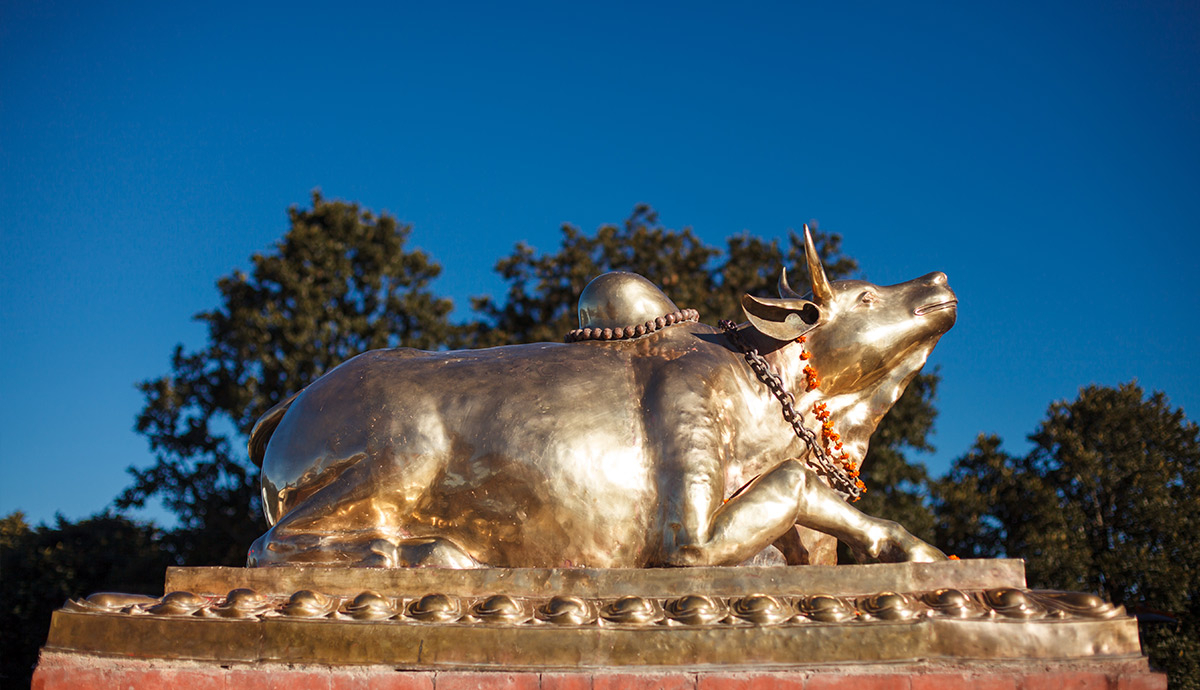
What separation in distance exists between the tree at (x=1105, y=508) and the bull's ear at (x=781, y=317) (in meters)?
13.1

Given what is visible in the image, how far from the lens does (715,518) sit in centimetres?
378

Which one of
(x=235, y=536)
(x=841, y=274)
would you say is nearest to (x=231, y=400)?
(x=235, y=536)

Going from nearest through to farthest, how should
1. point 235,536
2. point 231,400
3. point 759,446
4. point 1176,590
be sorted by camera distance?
point 759,446, point 1176,590, point 235,536, point 231,400

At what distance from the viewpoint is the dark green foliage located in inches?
587

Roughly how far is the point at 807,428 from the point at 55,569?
15.8m

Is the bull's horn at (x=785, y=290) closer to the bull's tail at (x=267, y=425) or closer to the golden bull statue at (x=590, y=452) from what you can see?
the golden bull statue at (x=590, y=452)

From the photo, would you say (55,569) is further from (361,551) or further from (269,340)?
(361,551)

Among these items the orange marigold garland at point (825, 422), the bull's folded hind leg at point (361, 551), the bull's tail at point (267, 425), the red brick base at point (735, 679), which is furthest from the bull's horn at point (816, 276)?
the bull's tail at point (267, 425)

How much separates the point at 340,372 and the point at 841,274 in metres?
16.4

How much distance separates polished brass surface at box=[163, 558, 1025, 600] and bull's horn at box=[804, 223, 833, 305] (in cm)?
145

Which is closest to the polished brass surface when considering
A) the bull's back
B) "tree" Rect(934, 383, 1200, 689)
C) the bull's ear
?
the bull's back

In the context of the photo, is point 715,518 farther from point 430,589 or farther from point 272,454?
point 272,454

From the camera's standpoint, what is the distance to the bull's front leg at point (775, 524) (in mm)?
3725

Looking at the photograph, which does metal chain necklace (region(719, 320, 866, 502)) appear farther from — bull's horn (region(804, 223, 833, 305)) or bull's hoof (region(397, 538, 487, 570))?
bull's hoof (region(397, 538, 487, 570))
